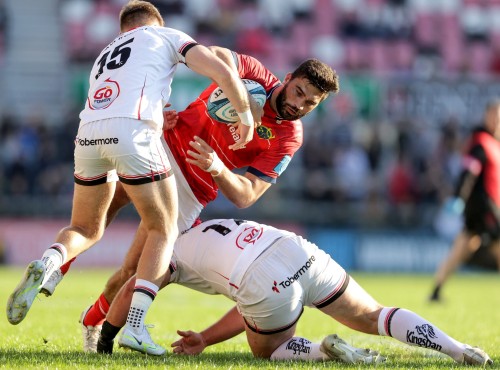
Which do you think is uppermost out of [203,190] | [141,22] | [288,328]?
[141,22]

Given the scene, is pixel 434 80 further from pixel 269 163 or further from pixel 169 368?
pixel 169 368

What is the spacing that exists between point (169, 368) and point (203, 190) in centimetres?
204

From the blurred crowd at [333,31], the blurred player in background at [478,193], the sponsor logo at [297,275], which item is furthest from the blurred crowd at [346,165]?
the sponsor logo at [297,275]

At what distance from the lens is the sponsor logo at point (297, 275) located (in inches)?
220

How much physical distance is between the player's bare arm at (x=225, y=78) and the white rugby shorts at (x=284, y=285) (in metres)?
0.83

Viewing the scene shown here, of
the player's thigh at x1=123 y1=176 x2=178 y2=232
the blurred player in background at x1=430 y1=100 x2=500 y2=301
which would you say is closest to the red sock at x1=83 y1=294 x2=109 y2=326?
the player's thigh at x1=123 y1=176 x2=178 y2=232

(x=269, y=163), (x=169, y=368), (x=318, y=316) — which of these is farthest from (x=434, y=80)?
(x=169, y=368)

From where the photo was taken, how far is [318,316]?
33.0 feet

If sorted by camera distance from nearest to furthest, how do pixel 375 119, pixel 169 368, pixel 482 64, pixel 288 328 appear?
pixel 169 368, pixel 288 328, pixel 375 119, pixel 482 64

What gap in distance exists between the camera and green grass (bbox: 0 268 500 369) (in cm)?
Answer: 542

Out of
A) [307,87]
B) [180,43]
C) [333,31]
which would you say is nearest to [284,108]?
[307,87]

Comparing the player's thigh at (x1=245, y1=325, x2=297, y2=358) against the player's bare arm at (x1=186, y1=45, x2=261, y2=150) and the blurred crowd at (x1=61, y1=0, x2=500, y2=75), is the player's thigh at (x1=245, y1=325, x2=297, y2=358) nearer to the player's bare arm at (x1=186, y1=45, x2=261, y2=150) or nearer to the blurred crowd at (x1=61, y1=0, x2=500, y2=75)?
the player's bare arm at (x1=186, y1=45, x2=261, y2=150)

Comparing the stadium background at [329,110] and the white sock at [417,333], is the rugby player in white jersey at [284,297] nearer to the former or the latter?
the white sock at [417,333]

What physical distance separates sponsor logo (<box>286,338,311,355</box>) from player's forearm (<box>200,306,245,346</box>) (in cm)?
55
